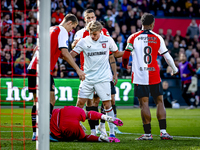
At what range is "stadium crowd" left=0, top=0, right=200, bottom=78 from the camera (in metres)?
14.3

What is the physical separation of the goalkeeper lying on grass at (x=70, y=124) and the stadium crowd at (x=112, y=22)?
7.81 m

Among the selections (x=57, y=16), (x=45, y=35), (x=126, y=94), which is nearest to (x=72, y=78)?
(x=126, y=94)

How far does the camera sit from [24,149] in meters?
4.62

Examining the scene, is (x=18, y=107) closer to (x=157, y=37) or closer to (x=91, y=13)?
(x=91, y=13)

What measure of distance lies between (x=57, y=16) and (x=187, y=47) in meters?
6.55

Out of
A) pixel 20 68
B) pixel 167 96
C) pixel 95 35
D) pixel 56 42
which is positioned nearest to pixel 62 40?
pixel 56 42

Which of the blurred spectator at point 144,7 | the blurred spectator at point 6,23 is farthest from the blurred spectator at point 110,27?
the blurred spectator at point 6,23

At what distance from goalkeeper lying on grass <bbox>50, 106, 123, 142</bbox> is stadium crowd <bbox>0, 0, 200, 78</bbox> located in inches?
308

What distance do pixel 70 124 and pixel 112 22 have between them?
40.1ft

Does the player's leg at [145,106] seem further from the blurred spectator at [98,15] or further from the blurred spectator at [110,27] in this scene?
the blurred spectator at [98,15]

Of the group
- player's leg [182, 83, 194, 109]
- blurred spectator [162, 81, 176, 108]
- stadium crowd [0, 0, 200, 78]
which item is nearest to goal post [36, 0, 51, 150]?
stadium crowd [0, 0, 200, 78]

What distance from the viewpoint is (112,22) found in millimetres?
17000

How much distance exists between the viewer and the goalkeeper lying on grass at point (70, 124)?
527 centimetres

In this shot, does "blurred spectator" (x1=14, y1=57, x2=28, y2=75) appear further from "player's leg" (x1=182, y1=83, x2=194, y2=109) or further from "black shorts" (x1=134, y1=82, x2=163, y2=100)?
"black shorts" (x1=134, y1=82, x2=163, y2=100)
